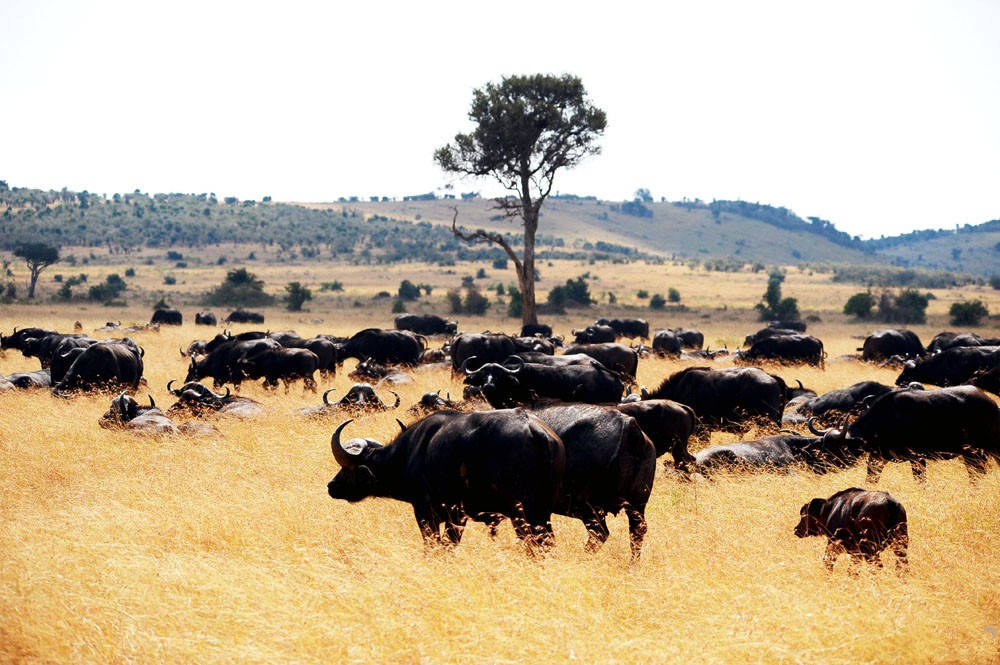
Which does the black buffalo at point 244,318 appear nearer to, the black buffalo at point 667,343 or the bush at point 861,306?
the black buffalo at point 667,343

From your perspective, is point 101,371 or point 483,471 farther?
point 101,371

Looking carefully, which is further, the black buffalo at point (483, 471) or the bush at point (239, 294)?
the bush at point (239, 294)

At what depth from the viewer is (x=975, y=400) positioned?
32.6 ft

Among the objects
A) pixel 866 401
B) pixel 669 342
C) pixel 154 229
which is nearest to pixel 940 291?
pixel 669 342

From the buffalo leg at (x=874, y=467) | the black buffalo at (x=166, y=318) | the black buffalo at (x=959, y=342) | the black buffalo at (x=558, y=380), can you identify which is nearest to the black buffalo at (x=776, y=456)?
the buffalo leg at (x=874, y=467)

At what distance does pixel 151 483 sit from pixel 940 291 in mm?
87817

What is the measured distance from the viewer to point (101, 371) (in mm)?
17109

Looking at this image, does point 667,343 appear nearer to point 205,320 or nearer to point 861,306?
point 205,320

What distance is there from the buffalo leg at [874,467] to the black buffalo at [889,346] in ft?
56.7

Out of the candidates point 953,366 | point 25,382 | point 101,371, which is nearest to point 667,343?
point 953,366

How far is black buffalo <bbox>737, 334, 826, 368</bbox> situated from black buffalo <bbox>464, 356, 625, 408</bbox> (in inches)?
473

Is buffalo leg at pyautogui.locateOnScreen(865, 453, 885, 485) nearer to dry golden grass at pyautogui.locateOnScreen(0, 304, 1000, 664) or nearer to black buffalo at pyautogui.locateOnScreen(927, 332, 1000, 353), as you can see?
dry golden grass at pyautogui.locateOnScreen(0, 304, 1000, 664)

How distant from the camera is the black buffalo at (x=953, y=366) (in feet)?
61.3

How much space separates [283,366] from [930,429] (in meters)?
13.2
